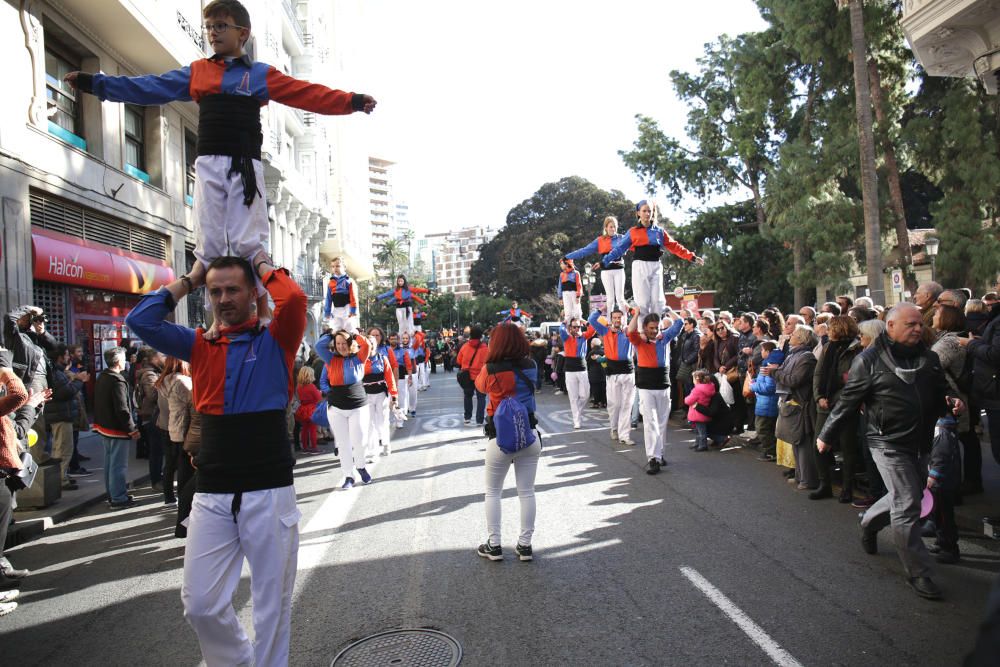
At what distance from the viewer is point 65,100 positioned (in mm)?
15172

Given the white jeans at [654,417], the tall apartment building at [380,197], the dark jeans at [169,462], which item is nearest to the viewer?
the dark jeans at [169,462]

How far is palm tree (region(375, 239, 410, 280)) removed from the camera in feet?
377

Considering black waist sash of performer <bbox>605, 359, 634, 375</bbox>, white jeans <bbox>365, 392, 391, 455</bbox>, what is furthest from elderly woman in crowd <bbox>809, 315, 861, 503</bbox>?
white jeans <bbox>365, 392, 391, 455</bbox>

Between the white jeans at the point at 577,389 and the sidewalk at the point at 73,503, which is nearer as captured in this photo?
the sidewalk at the point at 73,503

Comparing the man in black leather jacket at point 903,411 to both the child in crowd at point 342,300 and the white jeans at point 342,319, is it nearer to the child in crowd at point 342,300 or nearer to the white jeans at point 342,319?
the white jeans at point 342,319

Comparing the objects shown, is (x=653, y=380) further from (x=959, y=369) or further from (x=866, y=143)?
(x=866, y=143)

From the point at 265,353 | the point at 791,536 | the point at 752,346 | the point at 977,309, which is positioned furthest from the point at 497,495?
the point at 752,346

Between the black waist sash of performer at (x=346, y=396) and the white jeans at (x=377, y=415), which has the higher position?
the black waist sash of performer at (x=346, y=396)

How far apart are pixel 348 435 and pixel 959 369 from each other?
272 inches

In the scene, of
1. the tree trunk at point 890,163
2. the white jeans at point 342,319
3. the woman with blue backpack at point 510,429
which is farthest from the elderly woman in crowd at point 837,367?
the tree trunk at point 890,163

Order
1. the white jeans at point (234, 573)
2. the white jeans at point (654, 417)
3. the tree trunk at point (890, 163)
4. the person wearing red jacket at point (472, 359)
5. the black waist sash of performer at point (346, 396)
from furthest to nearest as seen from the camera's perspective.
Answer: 1. the tree trunk at point (890, 163)
2. the person wearing red jacket at point (472, 359)
3. the white jeans at point (654, 417)
4. the black waist sash of performer at point (346, 396)
5. the white jeans at point (234, 573)

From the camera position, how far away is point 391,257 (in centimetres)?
11581

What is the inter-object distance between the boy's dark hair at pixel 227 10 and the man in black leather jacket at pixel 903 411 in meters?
4.90

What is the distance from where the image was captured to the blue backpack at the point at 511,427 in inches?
231
